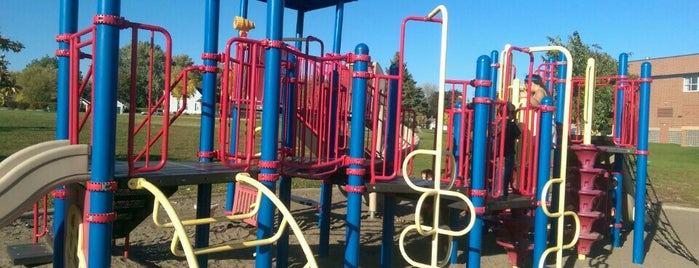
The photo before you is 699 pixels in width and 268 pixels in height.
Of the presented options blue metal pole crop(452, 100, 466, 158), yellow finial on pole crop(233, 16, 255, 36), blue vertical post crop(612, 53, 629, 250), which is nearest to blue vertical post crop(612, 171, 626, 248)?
blue vertical post crop(612, 53, 629, 250)

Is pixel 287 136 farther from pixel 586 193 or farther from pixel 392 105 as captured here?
pixel 586 193

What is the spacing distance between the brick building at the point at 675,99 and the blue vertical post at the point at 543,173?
46281 mm

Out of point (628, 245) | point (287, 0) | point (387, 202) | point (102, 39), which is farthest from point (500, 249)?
point (102, 39)

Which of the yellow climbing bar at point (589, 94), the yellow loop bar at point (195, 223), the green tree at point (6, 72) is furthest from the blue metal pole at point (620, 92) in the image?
the green tree at point (6, 72)

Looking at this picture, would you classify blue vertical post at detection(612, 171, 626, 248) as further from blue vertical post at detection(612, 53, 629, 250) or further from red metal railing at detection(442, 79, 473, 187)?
red metal railing at detection(442, 79, 473, 187)

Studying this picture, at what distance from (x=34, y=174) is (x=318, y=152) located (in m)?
2.32

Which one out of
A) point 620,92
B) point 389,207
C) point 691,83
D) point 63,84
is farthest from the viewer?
point 691,83

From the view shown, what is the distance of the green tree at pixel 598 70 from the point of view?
1878 cm

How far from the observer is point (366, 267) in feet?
20.8

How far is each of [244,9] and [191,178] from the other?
3.30 m

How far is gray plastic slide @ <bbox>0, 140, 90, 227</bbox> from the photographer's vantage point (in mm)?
3127

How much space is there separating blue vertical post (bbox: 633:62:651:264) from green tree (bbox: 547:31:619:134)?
10409mm

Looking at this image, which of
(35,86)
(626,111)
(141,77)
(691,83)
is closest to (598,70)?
(626,111)

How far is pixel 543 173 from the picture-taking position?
17.9 ft
